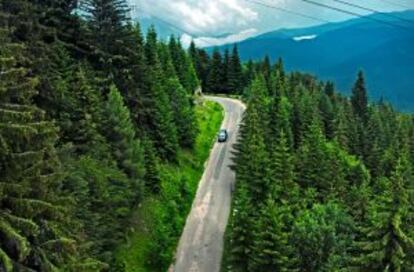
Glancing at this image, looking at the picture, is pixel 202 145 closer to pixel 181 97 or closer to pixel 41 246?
pixel 181 97

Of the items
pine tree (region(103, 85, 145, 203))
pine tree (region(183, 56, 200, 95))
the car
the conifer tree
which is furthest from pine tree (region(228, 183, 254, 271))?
the conifer tree

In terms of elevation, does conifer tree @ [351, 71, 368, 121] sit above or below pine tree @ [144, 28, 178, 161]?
above

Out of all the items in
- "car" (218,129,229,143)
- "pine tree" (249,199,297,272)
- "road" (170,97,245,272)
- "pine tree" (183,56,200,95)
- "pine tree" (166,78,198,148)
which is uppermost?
"pine tree" (183,56,200,95)

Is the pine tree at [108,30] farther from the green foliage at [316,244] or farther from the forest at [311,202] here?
the green foliage at [316,244]

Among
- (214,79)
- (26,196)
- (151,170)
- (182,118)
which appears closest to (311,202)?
(151,170)

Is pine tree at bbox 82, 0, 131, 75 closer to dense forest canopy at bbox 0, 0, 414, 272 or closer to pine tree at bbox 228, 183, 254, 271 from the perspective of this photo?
dense forest canopy at bbox 0, 0, 414, 272

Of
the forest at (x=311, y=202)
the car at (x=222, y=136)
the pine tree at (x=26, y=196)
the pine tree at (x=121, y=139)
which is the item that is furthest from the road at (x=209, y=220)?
the pine tree at (x=26, y=196)
